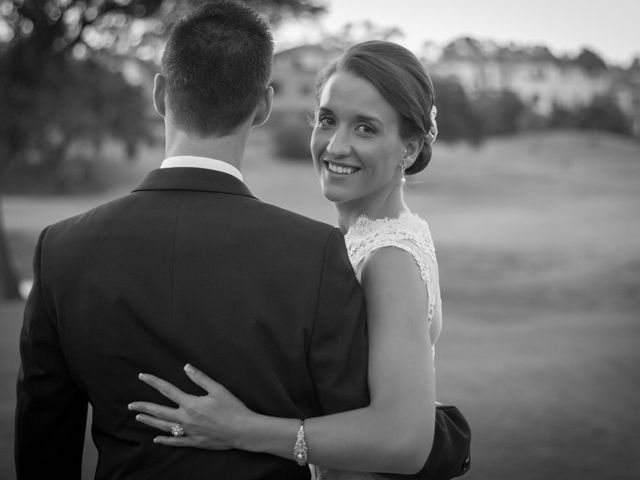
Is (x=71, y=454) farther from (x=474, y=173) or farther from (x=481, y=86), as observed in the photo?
(x=474, y=173)

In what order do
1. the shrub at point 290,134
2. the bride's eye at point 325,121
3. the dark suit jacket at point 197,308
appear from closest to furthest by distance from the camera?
the dark suit jacket at point 197,308 < the bride's eye at point 325,121 < the shrub at point 290,134

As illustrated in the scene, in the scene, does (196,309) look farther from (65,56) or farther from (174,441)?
(65,56)

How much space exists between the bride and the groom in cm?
5

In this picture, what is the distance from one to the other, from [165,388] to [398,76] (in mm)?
1178

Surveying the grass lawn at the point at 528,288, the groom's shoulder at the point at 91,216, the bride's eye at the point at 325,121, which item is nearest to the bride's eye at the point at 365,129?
the bride's eye at the point at 325,121

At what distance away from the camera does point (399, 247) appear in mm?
2029

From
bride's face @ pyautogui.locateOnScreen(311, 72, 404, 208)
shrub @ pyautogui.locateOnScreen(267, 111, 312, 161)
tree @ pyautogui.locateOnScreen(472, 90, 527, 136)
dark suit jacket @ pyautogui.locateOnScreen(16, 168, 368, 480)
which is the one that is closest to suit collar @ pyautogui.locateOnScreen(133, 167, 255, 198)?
dark suit jacket @ pyautogui.locateOnScreen(16, 168, 368, 480)

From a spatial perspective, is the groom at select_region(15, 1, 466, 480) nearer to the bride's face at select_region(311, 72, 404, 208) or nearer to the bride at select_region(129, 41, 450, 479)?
the bride at select_region(129, 41, 450, 479)

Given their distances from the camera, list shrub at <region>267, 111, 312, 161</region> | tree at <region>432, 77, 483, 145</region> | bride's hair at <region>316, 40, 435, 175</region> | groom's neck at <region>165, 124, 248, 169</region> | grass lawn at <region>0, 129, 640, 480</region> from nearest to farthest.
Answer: groom's neck at <region>165, 124, 248, 169</region> < bride's hair at <region>316, 40, 435, 175</region> < grass lawn at <region>0, 129, 640, 480</region> < tree at <region>432, 77, 483, 145</region> < shrub at <region>267, 111, 312, 161</region>

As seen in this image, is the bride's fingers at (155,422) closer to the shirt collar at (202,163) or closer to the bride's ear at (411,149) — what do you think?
the shirt collar at (202,163)

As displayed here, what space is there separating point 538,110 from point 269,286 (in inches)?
513

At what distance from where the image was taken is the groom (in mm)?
1590

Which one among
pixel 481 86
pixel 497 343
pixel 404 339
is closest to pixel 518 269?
pixel 481 86

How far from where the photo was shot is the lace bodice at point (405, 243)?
203 cm
